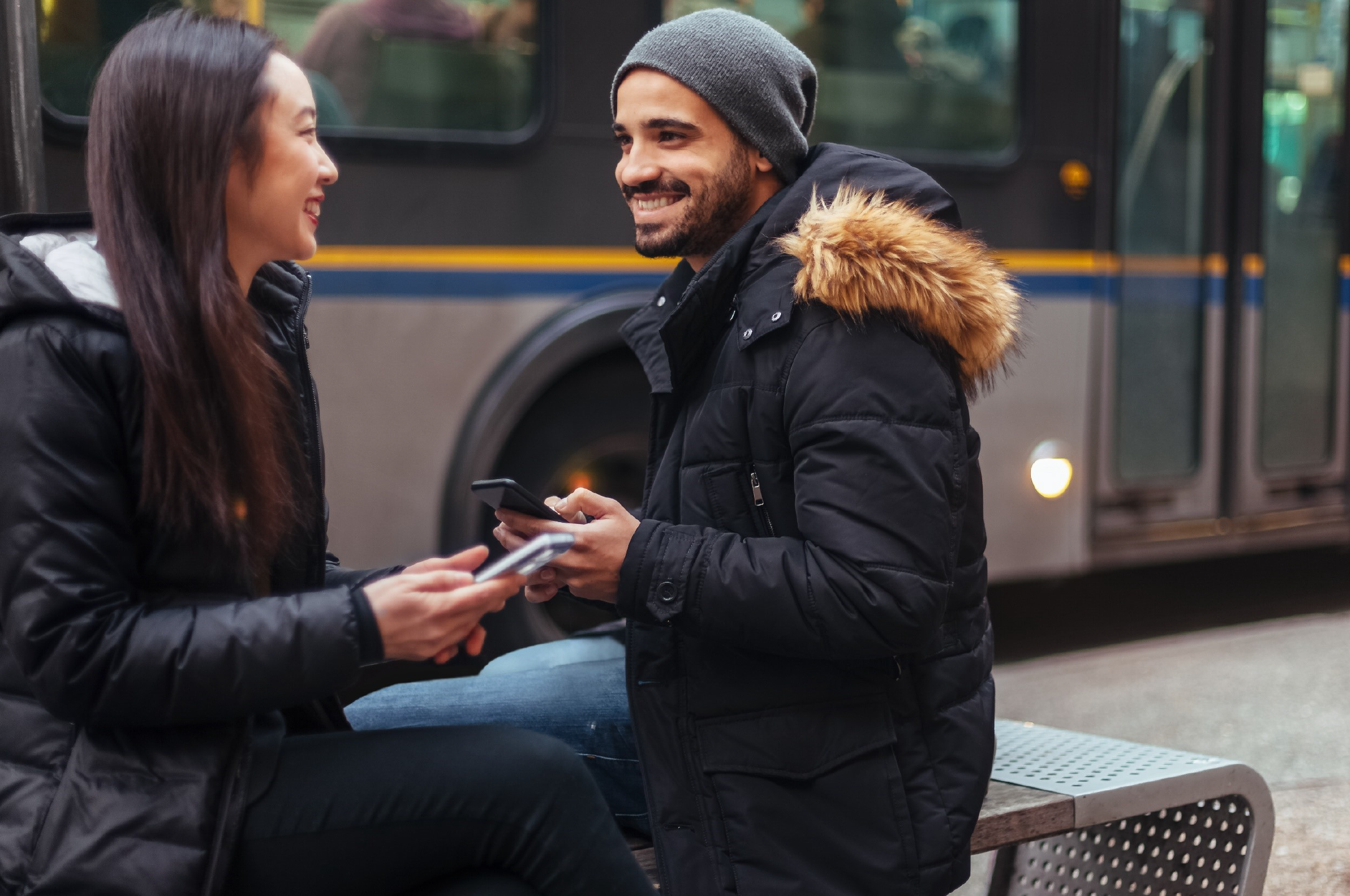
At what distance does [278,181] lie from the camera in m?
1.81

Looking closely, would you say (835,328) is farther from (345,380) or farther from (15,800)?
(345,380)

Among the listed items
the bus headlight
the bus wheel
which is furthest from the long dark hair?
the bus headlight

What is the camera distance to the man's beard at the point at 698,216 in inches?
88.0

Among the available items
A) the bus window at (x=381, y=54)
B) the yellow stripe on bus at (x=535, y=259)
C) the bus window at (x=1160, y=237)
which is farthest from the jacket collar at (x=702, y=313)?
the bus window at (x=1160, y=237)

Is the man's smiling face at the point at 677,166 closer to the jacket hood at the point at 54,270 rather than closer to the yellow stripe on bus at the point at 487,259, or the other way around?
the jacket hood at the point at 54,270

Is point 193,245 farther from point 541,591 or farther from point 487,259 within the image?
point 487,259

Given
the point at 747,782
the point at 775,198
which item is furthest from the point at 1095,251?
the point at 747,782

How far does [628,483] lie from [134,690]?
3344mm

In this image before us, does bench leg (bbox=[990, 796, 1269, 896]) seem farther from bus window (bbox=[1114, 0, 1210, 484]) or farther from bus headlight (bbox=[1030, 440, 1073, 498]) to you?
bus window (bbox=[1114, 0, 1210, 484])

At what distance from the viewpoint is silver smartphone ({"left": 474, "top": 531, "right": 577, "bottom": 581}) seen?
167 cm

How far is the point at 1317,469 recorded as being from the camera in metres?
6.37

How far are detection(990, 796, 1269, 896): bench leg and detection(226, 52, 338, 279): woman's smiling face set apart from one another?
5.05 feet

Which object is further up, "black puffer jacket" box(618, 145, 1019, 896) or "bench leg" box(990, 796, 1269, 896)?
"black puffer jacket" box(618, 145, 1019, 896)

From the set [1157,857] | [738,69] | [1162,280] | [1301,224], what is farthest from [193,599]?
[1301,224]
